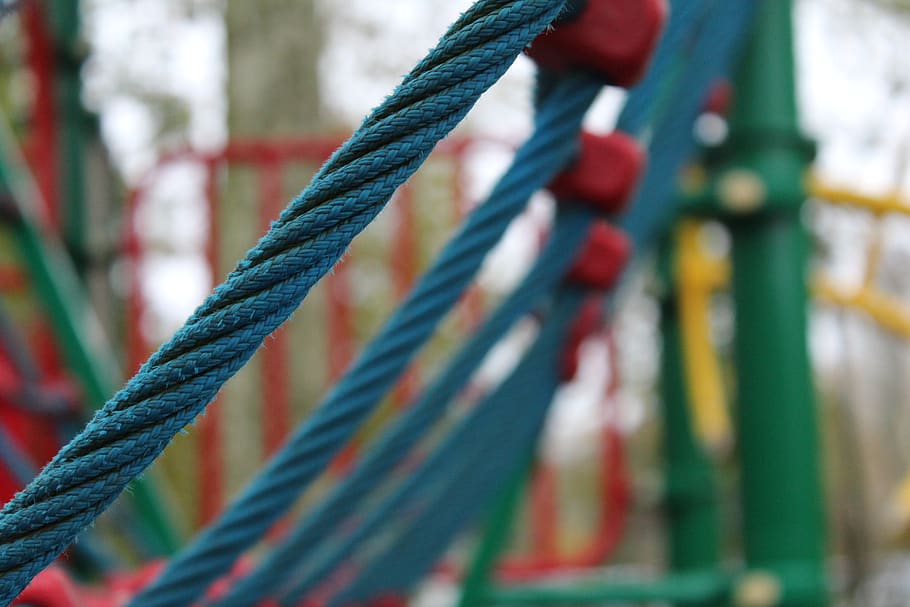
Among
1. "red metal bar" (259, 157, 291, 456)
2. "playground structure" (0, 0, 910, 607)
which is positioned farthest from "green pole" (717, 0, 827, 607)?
"red metal bar" (259, 157, 291, 456)

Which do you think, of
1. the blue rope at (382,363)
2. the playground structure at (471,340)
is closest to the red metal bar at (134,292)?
the playground structure at (471,340)

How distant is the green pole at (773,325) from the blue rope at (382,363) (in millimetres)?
782

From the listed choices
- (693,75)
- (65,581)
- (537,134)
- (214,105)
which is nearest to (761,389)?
(693,75)

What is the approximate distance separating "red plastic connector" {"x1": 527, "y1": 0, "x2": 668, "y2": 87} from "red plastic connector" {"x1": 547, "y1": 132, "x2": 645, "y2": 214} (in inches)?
5.7

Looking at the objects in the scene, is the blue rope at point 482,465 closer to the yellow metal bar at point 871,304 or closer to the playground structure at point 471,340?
the playground structure at point 471,340

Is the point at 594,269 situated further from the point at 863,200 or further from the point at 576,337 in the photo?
the point at 863,200

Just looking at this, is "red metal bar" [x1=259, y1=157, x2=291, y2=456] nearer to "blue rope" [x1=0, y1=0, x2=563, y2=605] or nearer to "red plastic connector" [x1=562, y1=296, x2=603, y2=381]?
"red plastic connector" [x1=562, y1=296, x2=603, y2=381]

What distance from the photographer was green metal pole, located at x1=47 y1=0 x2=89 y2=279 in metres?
1.80

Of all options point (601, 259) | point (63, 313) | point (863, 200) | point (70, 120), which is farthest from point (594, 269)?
point (70, 120)

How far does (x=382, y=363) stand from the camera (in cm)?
58

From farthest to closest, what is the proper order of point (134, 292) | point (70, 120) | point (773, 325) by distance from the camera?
1. point (70, 120)
2. point (134, 292)
3. point (773, 325)

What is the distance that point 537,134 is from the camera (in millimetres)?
580

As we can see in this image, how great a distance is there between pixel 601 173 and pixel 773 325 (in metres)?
0.65

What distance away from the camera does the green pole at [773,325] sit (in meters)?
1.25
